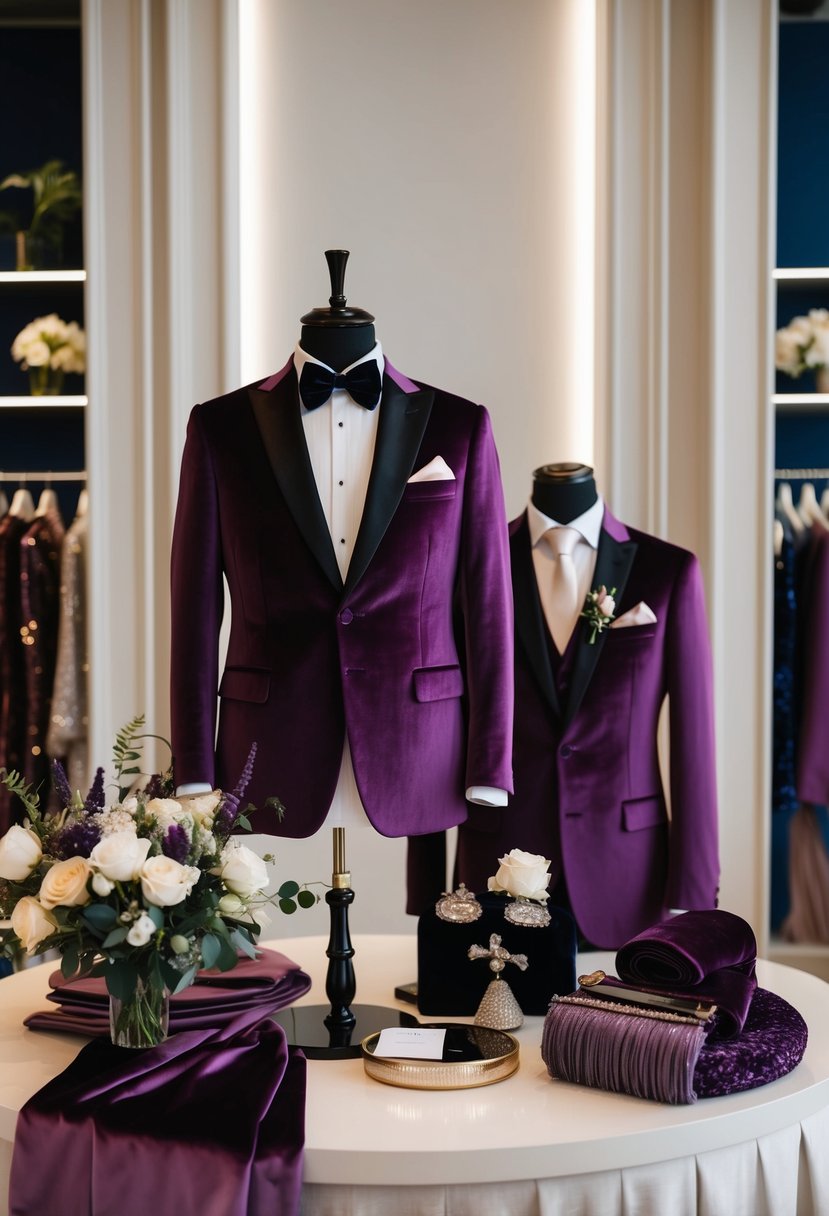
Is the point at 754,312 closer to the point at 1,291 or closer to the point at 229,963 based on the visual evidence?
the point at 1,291

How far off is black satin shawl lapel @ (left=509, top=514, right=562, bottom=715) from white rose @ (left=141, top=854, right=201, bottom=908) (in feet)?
2.93

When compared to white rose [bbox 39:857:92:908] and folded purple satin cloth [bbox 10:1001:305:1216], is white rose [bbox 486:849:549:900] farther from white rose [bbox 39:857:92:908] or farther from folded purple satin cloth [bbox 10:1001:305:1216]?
white rose [bbox 39:857:92:908]

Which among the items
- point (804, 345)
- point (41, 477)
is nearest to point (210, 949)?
point (41, 477)

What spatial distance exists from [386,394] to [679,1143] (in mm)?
1118

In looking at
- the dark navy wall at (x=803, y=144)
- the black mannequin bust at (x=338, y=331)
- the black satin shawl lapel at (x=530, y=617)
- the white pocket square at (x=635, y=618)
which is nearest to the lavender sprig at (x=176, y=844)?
the black mannequin bust at (x=338, y=331)

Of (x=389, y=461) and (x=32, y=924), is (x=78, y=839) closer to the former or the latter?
(x=32, y=924)

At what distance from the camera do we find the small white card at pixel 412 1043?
1.68 meters

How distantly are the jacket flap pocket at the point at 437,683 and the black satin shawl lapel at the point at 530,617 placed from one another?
14.2 inches

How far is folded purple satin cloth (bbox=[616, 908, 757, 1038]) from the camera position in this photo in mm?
1649

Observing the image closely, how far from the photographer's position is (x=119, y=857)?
61.4 inches

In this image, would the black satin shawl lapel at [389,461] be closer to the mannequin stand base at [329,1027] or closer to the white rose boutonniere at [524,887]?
the white rose boutonniere at [524,887]

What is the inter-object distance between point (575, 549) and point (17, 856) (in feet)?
3.85

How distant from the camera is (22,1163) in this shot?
1496 millimetres

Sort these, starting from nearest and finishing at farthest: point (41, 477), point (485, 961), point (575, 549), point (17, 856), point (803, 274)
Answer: point (17, 856), point (485, 961), point (575, 549), point (803, 274), point (41, 477)
